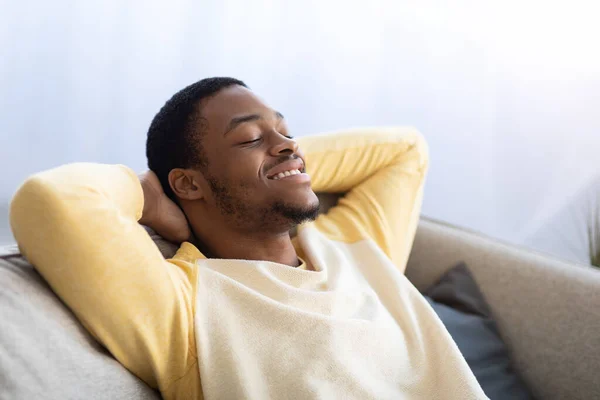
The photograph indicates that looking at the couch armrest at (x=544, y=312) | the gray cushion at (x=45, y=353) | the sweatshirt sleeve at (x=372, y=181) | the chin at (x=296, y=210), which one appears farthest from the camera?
the sweatshirt sleeve at (x=372, y=181)

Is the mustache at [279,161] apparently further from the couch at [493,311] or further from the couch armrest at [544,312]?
the couch armrest at [544,312]

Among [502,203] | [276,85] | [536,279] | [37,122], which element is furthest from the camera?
[502,203]

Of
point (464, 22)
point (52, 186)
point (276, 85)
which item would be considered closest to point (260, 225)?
point (52, 186)

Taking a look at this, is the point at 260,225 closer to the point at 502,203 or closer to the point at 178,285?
the point at 178,285

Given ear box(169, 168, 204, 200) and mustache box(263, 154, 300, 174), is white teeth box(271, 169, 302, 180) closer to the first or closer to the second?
mustache box(263, 154, 300, 174)

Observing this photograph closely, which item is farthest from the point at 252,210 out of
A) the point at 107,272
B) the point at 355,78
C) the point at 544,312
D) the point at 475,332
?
the point at 355,78

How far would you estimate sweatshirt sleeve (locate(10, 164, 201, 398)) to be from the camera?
85 cm

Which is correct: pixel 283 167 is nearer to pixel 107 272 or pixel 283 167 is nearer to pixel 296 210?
pixel 296 210

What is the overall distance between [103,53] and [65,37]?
0.12 m

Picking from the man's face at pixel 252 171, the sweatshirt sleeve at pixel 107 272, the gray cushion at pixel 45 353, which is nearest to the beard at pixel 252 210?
the man's face at pixel 252 171

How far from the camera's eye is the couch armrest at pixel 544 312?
1299mm

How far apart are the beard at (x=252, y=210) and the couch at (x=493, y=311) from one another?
16 centimetres

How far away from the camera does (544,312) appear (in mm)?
1367

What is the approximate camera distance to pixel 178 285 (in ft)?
3.16
